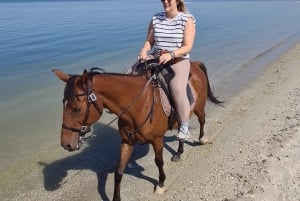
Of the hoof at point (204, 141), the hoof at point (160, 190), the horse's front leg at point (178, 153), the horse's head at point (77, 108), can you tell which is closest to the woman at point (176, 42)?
the hoof at point (160, 190)

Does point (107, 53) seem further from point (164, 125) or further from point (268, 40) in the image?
point (164, 125)

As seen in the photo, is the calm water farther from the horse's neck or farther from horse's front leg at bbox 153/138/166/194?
the horse's neck

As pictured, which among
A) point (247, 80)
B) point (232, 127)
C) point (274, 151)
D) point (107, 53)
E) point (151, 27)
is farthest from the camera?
point (107, 53)

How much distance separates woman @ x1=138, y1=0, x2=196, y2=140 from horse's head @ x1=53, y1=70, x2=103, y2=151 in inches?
47.2

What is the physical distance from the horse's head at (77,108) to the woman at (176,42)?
120 centimetres

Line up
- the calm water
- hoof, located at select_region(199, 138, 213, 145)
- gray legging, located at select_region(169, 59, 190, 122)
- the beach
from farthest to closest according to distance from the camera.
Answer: the calm water < hoof, located at select_region(199, 138, 213, 145) < the beach < gray legging, located at select_region(169, 59, 190, 122)

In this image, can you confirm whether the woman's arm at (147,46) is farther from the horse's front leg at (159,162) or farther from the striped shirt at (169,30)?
the horse's front leg at (159,162)

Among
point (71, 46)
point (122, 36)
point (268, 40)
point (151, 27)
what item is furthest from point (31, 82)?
point (268, 40)

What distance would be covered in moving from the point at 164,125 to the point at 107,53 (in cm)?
1361

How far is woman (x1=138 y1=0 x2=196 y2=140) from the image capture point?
5332mm

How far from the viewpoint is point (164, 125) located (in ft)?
18.8

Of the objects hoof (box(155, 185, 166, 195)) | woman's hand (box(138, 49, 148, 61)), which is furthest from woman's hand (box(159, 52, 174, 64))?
hoof (box(155, 185, 166, 195))

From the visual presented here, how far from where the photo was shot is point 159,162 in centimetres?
596

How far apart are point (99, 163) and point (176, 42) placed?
3.13 meters
